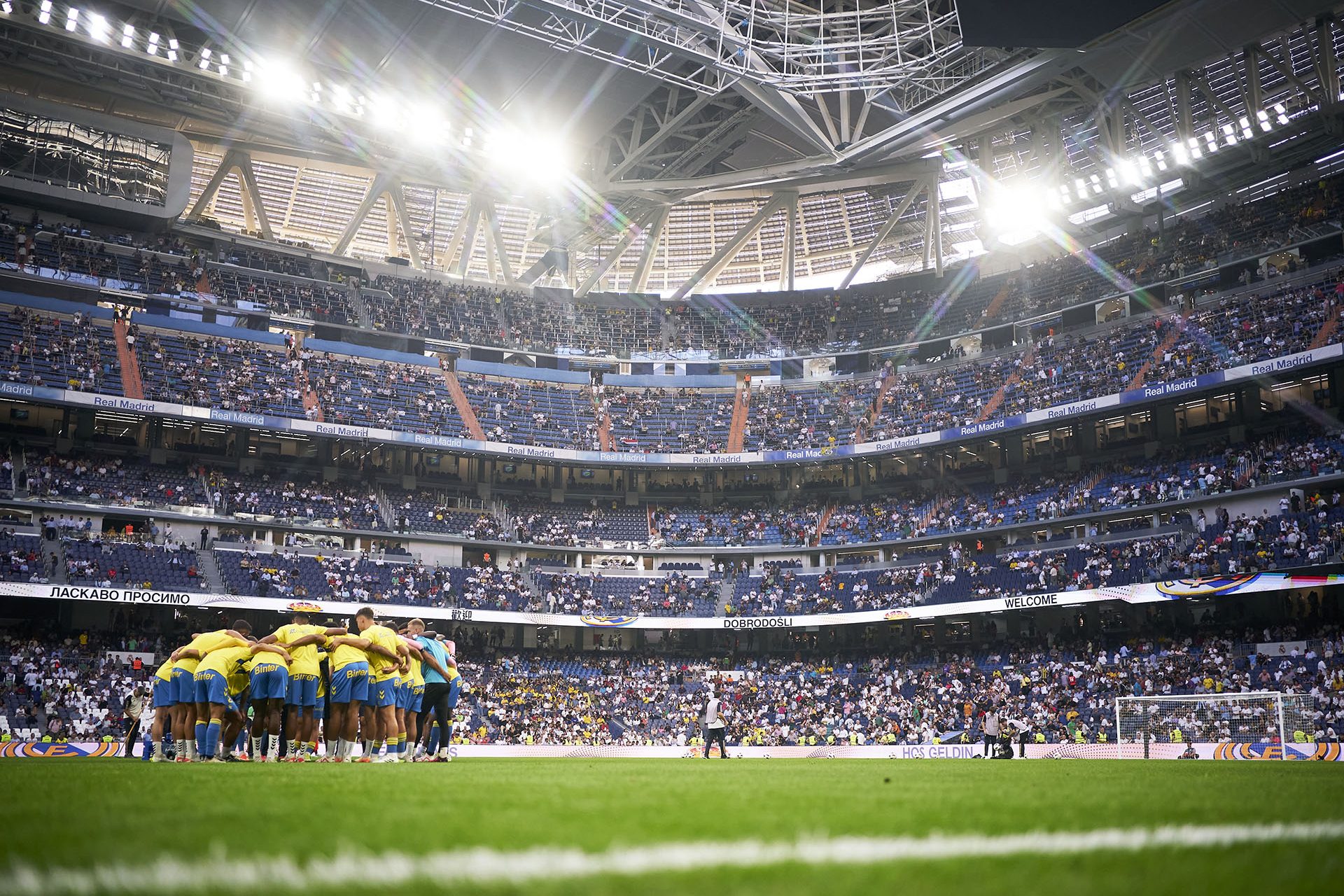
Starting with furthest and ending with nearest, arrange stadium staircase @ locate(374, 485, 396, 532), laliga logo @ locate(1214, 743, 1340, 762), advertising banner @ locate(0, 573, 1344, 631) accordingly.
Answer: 1. stadium staircase @ locate(374, 485, 396, 532)
2. advertising banner @ locate(0, 573, 1344, 631)
3. laliga logo @ locate(1214, 743, 1340, 762)

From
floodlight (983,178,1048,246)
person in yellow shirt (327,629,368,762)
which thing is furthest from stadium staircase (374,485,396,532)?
person in yellow shirt (327,629,368,762)

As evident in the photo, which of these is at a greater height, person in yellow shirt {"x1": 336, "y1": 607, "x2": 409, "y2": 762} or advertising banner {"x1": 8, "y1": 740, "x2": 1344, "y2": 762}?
person in yellow shirt {"x1": 336, "y1": 607, "x2": 409, "y2": 762}

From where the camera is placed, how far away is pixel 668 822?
17.5ft

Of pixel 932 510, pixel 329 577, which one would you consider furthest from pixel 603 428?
pixel 932 510

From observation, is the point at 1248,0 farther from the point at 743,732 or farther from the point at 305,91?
the point at 305,91

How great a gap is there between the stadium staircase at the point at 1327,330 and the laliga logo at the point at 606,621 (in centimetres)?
3162

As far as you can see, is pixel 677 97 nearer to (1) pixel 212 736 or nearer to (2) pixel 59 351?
(2) pixel 59 351

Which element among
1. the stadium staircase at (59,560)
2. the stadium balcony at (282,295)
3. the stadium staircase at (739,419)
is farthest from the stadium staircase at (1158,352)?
the stadium staircase at (59,560)

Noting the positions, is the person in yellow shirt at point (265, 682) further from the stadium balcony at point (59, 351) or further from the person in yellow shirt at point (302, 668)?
the stadium balcony at point (59, 351)

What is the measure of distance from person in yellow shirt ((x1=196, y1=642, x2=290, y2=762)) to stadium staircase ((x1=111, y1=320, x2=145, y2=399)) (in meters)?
37.3

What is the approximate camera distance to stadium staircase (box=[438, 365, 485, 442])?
55.0 metres

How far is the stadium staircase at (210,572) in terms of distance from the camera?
4250 centimetres

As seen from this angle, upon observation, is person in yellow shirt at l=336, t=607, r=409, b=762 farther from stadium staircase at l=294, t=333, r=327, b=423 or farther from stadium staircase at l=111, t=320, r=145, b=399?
stadium staircase at l=294, t=333, r=327, b=423

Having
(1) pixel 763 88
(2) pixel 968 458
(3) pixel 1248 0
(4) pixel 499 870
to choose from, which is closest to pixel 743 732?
(2) pixel 968 458
